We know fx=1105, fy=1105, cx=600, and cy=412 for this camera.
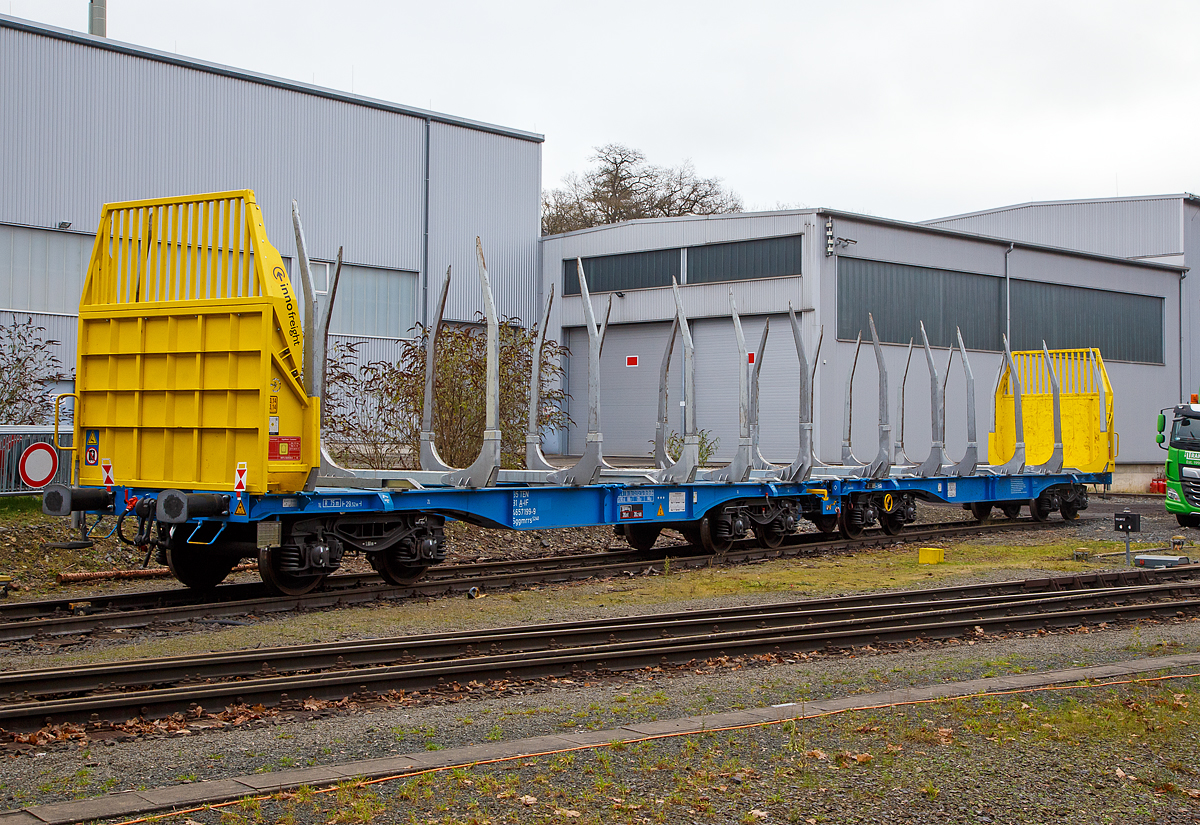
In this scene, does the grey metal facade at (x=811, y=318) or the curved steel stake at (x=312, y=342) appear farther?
the grey metal facade at (x=811, y=318)

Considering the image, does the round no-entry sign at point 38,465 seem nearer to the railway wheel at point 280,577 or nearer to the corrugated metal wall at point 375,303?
the railway wheel at point 280,577

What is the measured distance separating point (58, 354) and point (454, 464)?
540 inches

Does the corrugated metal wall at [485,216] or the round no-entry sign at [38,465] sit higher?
the corrugated metal wall at [485,216]

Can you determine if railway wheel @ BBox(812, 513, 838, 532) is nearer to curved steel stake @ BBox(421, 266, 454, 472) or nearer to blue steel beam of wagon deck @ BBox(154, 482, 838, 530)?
blue steel beam of wagon deck @ BBox(154, 482, 838, 530)

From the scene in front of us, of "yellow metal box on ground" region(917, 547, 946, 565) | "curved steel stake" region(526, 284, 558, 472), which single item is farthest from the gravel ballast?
"yellow metal box on ground" region(917, 547, 946, 565)

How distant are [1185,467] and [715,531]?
37.4 feet

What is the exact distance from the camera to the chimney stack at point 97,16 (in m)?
33.6

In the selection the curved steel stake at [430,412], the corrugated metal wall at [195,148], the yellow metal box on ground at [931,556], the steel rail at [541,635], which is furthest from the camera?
the corrugated metal wall at [195,148]

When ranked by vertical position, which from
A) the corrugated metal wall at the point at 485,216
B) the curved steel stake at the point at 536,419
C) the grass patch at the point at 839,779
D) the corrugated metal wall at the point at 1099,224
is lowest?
the grass patch at the point at 839,779

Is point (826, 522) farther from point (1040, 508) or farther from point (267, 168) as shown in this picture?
point (267, 168)

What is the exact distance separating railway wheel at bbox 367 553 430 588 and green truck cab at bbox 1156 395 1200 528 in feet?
53.2

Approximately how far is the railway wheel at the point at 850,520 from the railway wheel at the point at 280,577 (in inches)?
386

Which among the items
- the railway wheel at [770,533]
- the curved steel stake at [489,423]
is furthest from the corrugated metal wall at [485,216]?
the curved steel stake at [489,423]

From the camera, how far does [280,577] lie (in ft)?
37.3
